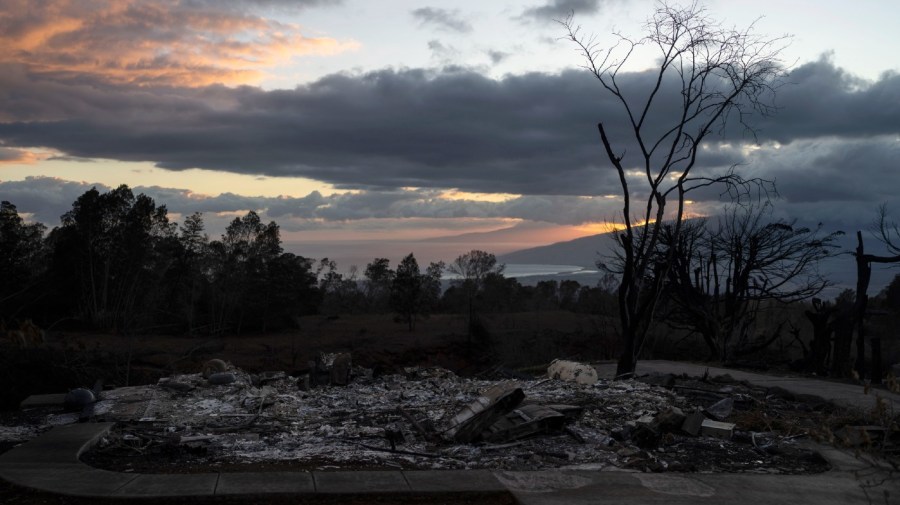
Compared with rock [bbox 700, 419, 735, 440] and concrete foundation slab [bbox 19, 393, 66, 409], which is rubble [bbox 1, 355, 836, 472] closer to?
rock [bbox 700, 419, 735, 440]

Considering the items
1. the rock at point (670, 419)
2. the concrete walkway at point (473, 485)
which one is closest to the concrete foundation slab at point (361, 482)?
the concrete walkway at point (473, 485)

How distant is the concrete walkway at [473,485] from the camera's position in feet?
20.2

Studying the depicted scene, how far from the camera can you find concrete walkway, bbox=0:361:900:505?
615 centimetres

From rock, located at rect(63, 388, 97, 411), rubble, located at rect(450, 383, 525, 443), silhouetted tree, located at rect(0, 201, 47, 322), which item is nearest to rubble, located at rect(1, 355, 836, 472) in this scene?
rubble, located at rect(450, 383, 525, 443)

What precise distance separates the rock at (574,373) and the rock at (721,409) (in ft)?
8.46

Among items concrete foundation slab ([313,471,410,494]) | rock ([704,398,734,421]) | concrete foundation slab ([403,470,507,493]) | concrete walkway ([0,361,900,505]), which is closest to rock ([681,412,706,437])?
rock ([704,398,734,421])

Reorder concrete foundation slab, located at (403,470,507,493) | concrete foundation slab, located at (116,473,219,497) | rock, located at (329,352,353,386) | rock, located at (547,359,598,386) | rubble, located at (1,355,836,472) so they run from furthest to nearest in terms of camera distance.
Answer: rock, located at (329,352,353,386) → rock, located at (547,359,598,386) → rubble, located at (1,355,836,472) → concrete foundation slab, located at (403,470,507,493) → concrete foundation slab, located at (116,473,219,497)


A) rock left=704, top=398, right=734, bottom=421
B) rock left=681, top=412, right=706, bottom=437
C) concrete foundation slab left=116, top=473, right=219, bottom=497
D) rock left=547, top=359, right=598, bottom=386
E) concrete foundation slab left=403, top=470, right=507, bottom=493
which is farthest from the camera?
rock left=547, top=359, right=598, bottom=386

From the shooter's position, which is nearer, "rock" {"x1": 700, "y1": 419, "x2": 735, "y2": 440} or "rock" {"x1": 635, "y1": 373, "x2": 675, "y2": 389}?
"rock" {"x1": 700, "y1": 419, "x2": 735, "y2": 440}

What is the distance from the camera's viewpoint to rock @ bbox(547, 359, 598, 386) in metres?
12.9

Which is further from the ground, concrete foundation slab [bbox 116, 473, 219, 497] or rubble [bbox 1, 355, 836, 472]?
concrete foundation slab [bbox 116, 473, 219, 497]

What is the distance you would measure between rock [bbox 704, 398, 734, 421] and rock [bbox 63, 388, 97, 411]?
8.52 m

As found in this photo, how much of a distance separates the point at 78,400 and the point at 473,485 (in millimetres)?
6574

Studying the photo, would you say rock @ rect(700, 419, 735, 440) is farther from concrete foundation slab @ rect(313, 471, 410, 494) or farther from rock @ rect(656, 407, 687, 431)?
concrete foundation slab @ rect(313, 471, 410, 494)
